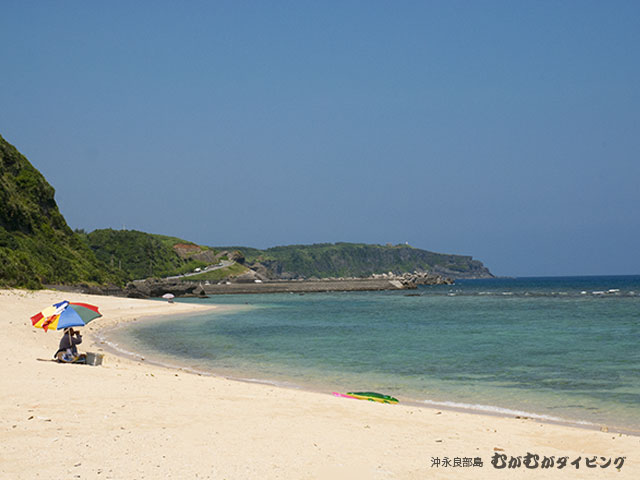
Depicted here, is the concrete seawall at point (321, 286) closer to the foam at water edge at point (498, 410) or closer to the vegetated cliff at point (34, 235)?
the vegetated cliff at point (34, 235)

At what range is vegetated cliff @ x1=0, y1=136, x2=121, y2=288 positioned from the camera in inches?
2196

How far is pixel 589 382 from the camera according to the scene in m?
16.2

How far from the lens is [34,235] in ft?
234

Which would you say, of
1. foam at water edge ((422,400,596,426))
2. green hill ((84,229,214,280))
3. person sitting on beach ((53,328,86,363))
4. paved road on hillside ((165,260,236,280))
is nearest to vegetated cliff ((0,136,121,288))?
person sitting on beach ((53,328,86,363))

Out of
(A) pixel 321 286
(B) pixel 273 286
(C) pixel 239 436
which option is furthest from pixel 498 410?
(A) pixel 321 286

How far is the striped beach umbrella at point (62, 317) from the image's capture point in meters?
15.6

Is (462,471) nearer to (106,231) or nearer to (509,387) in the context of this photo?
(509,387)

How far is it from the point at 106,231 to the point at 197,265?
31.7 meters

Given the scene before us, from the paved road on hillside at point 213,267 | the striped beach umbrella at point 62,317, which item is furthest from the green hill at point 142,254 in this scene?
the striped beach umbrella at point 62,317

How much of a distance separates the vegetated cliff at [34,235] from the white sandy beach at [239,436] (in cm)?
3979

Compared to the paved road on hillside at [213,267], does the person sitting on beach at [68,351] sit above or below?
below

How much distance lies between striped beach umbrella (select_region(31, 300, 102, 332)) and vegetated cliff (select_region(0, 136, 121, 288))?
33330mm

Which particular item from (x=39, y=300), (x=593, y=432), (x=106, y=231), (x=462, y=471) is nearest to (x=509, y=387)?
(x=593, y=432)

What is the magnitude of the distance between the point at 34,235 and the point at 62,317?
207 feet
